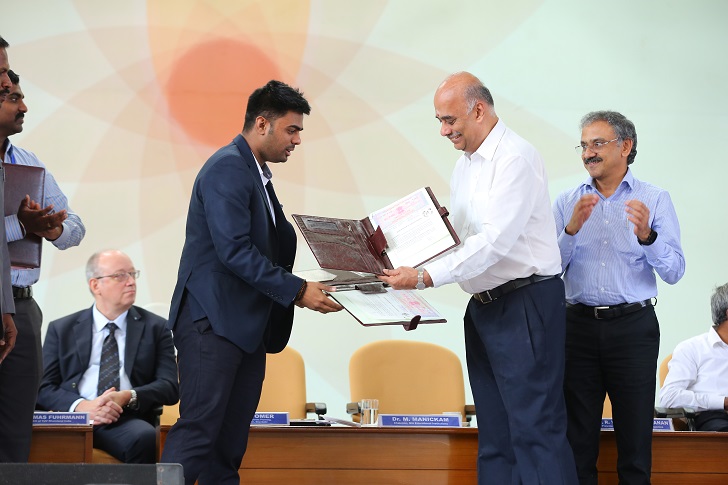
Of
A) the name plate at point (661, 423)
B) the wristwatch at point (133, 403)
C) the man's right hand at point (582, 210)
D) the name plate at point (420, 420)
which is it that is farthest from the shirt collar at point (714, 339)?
the wristwatch at point (133, 403)

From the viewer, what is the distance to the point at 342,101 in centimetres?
569

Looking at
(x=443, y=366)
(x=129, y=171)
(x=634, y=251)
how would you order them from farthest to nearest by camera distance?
(x=129, y=171) → (x=443, y=366) → (x=634, y=251)

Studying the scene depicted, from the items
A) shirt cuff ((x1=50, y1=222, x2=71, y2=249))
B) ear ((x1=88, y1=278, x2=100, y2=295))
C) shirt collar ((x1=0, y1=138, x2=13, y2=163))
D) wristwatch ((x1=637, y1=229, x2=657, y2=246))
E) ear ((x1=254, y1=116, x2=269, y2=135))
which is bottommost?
ear ((x1=88, y1=278, x2=100, y2=295))

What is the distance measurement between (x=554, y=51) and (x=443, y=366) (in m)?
2.34

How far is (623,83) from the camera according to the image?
232 inches

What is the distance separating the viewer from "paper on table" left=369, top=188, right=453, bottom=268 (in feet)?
10.7

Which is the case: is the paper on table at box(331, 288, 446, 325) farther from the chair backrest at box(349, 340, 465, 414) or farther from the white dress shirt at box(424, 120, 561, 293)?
the chair backrest at box(349, 340, 465, 414)

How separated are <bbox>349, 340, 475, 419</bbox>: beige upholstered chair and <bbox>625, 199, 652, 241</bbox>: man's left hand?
1.55 metres

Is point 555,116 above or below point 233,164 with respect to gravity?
above

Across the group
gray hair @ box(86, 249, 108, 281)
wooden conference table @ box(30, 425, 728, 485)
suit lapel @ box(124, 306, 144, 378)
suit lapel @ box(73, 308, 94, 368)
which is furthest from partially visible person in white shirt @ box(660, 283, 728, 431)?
gray hair @ box(86, 249, 108, 281)

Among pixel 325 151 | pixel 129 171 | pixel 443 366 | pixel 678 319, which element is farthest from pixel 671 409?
pixel 129 171

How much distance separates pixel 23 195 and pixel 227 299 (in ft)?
2.61

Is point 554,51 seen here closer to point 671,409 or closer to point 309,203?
point 309,203

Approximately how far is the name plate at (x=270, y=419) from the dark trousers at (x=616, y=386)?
1.16 metres
